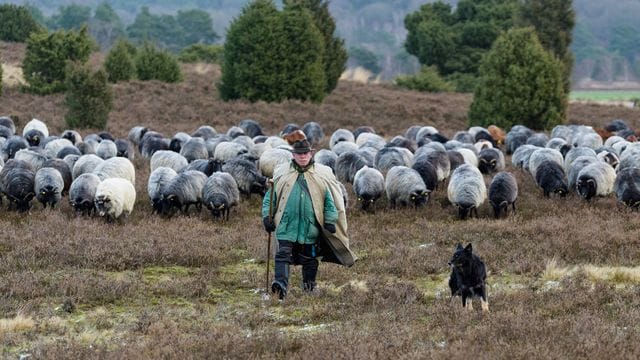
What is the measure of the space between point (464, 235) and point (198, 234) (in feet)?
17.0

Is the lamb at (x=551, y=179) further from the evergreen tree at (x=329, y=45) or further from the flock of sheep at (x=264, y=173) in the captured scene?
the evergreen tree at (x=329, y=45)

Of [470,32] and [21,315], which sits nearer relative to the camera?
Result: [21,315]

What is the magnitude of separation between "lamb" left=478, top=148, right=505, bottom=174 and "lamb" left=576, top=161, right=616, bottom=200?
4.72 metres

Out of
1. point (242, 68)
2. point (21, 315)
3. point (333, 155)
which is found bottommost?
point (21, 315)

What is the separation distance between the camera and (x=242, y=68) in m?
41.8

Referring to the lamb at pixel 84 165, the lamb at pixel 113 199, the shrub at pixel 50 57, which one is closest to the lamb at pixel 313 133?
the lamb at pixel 84 165

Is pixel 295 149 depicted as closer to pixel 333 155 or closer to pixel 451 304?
pixel 451 304

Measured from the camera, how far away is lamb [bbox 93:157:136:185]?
19.9 meters

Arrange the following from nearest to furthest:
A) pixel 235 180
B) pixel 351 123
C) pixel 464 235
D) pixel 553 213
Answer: pixel 464 235
pixel 553 213
pixel 235 180
pixel 351 123

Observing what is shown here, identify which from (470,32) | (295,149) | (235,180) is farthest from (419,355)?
(470,32)

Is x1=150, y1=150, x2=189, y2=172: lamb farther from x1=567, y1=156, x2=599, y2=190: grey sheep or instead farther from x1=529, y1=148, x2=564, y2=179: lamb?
x1=567, y1=156, x2=599, y2=190: grey sheep

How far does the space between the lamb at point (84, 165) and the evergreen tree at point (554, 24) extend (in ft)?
112

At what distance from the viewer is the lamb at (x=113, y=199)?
1756cm

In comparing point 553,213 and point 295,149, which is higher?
point 295,149
